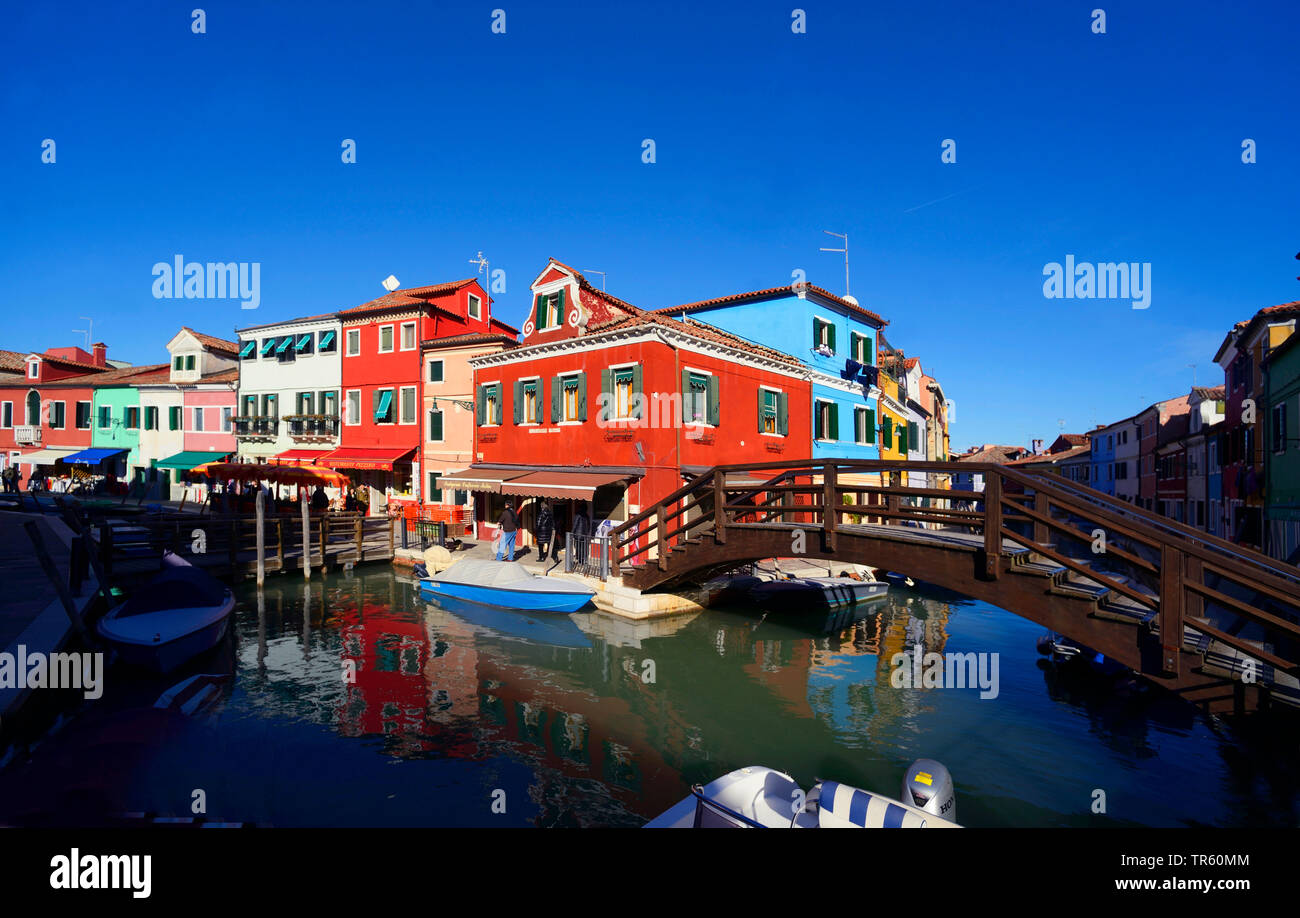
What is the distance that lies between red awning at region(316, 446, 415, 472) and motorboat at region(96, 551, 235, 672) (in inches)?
603

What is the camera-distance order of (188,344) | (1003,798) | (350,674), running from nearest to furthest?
(1003,798) → (350,674) → (188,344)

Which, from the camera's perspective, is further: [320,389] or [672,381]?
[320,389]

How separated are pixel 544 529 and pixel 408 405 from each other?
13.0 metres

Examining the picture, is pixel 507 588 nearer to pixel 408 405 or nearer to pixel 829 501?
pixel 829 501

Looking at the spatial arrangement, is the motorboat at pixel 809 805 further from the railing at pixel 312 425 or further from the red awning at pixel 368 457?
the railing at pixel 312 425

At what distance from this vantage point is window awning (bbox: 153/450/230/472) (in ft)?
114

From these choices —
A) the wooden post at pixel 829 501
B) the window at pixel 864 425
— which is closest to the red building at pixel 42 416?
the window at pixel 864 425

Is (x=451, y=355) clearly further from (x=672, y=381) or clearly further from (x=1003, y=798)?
(x=1003, y=798)

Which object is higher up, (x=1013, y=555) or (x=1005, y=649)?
(x=1013, y=555)

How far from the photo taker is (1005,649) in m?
15.1

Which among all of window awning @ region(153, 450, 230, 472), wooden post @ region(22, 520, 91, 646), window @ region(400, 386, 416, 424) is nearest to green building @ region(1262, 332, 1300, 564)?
wooden post @ region(22, 520, 91, 646)
